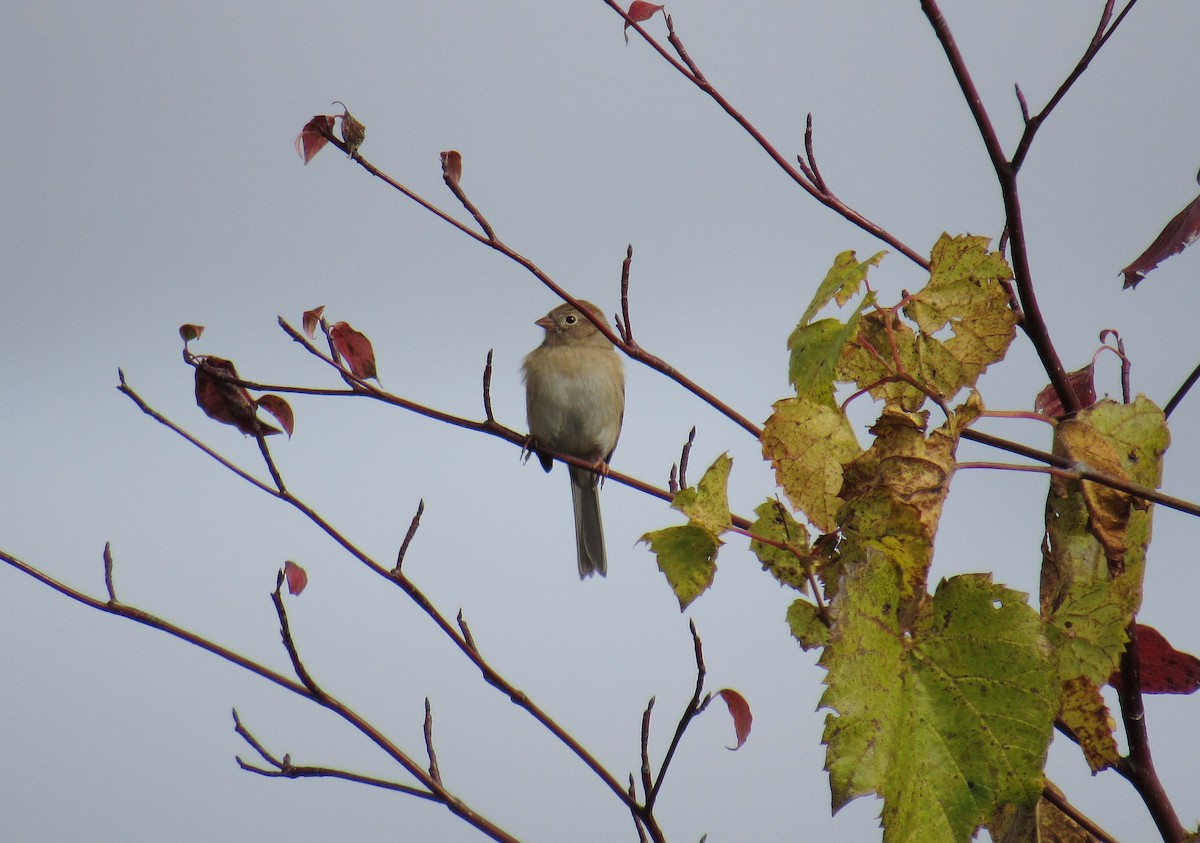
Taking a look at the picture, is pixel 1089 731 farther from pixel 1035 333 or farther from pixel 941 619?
pixel 1035 333

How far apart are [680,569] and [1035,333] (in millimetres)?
588

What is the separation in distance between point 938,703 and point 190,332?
5.10 ft

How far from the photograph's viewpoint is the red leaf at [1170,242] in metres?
1.87

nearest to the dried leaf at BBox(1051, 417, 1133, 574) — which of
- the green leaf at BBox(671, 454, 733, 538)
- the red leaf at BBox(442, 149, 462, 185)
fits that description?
the green leaf at BBox(671, 454, 733, 538)

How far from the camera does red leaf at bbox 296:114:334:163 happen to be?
7.63 ft

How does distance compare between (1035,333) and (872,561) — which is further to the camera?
(1035,333)

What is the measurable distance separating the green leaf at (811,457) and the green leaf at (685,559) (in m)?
0.14

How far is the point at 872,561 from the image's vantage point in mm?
1420

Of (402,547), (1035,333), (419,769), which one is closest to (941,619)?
(1035,333)

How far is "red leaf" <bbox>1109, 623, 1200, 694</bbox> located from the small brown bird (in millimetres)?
4879

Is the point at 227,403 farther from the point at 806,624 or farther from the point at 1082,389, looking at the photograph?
the point at 1082,389

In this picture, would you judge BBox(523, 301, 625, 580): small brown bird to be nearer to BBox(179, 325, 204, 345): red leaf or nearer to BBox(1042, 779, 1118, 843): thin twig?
BBox(179, 325, 204, 345): red leaf

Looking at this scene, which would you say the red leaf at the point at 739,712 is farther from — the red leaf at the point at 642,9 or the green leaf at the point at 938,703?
the red leaf at the point at 642,9

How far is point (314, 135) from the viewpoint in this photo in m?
2.36
